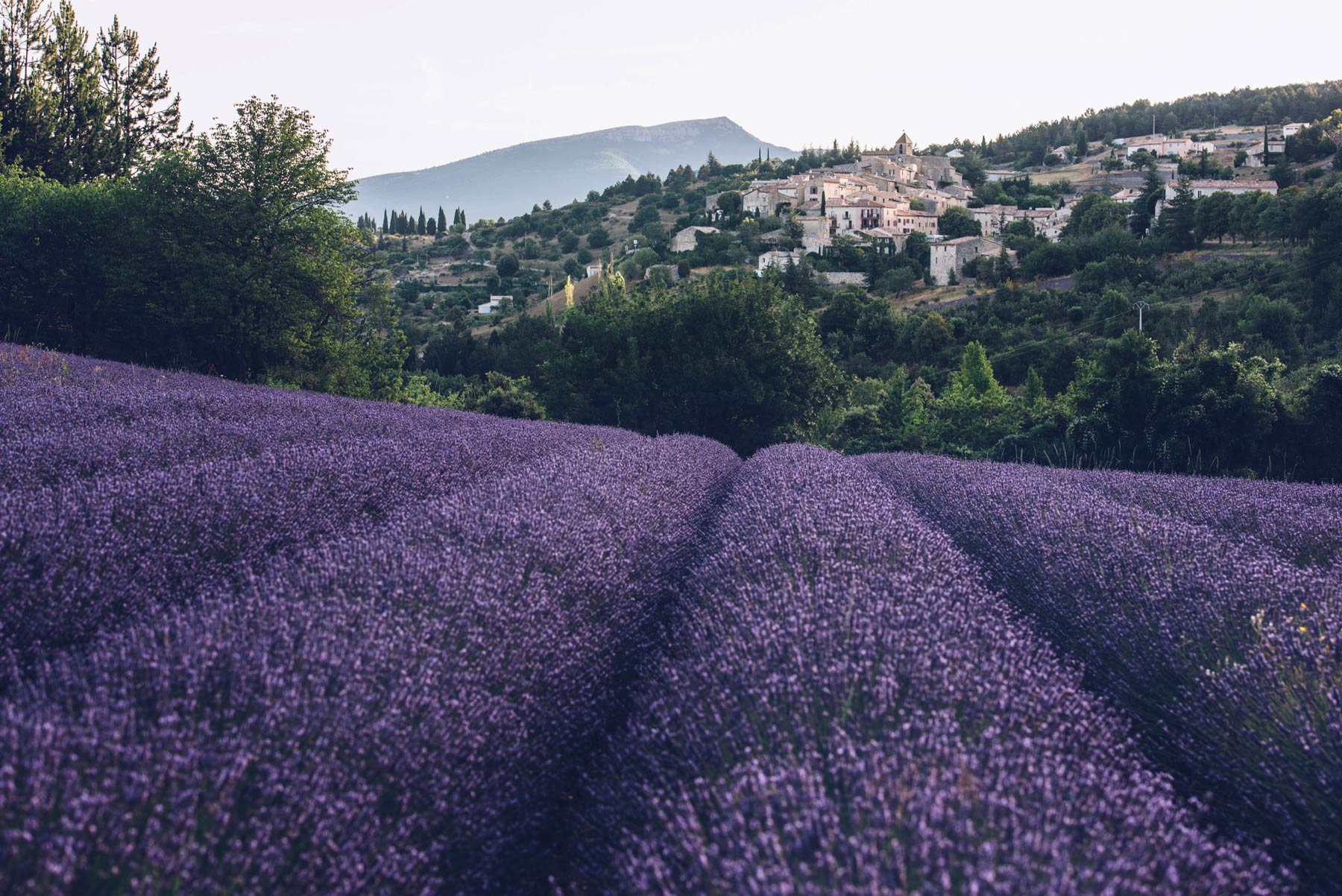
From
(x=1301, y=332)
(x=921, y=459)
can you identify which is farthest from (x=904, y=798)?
(x=1301, y=332)

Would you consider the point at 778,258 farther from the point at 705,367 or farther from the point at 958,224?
the point at 705,367

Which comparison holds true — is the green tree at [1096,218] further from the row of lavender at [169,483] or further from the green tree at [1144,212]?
the row of lavender at [169,483]

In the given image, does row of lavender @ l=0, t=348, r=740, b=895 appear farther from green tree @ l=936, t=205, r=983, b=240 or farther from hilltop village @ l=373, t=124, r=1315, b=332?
green tree @ l=936, t=205, r=983, b=240

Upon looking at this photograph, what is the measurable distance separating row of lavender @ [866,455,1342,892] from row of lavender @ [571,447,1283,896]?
0.71ft


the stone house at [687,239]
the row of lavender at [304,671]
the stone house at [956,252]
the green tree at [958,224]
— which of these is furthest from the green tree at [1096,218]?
the row of lavender at [304,671]

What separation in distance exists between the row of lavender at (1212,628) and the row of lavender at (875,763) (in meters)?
0.22

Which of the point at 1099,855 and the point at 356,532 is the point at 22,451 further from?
the point at 1099,855

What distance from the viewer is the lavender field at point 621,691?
134cm

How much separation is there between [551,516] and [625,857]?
1.78 meters

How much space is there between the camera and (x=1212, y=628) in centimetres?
266

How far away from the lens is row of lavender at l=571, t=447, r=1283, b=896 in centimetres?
128

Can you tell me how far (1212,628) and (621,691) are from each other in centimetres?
194

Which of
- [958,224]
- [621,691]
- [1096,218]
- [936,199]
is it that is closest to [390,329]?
[621,691]

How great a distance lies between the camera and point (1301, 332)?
26.6 metres
